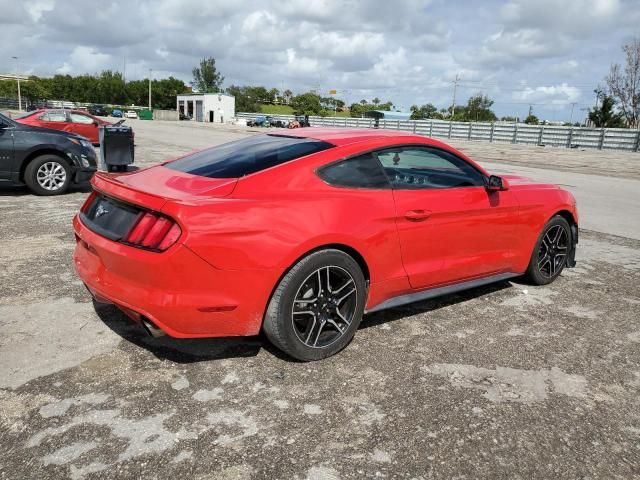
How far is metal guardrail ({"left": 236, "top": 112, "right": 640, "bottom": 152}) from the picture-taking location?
34.0m

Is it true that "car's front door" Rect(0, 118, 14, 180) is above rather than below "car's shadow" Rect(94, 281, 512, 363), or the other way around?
above

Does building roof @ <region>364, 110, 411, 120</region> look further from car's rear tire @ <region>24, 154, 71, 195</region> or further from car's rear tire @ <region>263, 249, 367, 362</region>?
car's rear tire @ <region>263, 249, 367, 362</region>

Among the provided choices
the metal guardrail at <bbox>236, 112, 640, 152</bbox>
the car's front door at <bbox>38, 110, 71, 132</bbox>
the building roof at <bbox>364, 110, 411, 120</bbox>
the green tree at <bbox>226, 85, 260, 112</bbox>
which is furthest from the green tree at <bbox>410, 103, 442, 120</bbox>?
the car's front door at <bbox>38, 110, 71, 132</bbox>

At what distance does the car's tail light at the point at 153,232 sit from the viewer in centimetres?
286

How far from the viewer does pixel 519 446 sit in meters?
2.62

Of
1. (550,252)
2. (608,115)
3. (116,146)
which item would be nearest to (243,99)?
(608,115)

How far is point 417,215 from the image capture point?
373 cm

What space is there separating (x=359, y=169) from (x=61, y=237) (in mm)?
4216

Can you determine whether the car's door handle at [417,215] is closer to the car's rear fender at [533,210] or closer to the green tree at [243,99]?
the car's rear fender at [533,210]

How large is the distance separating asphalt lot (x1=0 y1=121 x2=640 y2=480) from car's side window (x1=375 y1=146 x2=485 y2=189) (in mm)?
1048

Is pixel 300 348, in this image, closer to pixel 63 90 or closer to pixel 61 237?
pixel 61 237

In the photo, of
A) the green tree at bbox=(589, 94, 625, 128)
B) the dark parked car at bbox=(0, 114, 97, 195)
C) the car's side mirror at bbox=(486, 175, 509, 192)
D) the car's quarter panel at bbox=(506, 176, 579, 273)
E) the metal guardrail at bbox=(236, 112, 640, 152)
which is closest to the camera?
the car's side mirror at bbox=(486, 175, 509, 192)

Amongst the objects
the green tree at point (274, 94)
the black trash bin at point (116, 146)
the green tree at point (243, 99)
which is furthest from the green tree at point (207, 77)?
the black trash bin at point (116, 146)

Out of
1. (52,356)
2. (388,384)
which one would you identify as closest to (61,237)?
(52,356)
